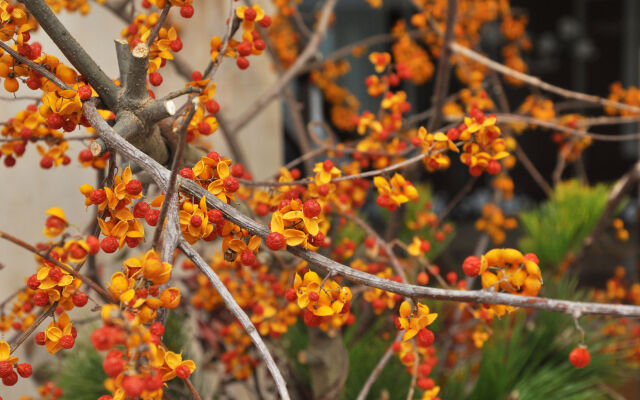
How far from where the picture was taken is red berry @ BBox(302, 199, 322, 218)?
1.29 ft

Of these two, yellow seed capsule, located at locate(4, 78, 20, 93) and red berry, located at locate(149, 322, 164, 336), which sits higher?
yellow seed capsule, located at locate(4, 78, 20, 93)

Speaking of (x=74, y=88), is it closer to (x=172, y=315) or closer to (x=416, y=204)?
(x=172, y=315)

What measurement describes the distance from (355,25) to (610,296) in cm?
254

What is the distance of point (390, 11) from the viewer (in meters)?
3.18

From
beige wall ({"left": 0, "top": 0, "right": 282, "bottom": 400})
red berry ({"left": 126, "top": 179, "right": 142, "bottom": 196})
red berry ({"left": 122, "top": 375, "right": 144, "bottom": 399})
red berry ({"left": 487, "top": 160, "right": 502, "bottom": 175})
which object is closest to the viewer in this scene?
red berry ({"left": 122, "top": 375, "right": 144, "bottom": 399})

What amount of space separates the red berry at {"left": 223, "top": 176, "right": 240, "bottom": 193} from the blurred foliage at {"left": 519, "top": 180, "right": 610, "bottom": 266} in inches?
33.4

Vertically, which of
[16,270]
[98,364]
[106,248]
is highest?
[106,248]

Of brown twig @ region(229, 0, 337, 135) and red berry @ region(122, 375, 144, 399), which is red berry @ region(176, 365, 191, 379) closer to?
red berry @ region(122, 375, 144, 399)

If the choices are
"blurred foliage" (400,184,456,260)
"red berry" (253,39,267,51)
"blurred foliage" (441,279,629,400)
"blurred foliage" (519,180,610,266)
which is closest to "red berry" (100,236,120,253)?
A: "red berry" (253,39,267,51)

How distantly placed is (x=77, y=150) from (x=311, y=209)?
2.70ft

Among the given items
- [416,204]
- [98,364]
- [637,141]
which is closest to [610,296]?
[416,204]

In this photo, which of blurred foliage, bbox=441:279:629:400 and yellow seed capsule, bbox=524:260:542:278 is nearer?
yellow seed capsule, bbox=524:260:542:278

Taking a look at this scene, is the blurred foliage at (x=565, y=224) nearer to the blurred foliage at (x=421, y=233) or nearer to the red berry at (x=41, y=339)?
the blurred foliage at (x=421, y=233)

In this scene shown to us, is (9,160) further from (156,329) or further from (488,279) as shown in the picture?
(488,279)
